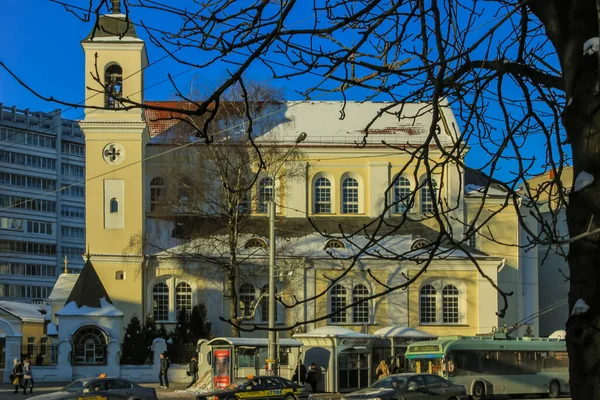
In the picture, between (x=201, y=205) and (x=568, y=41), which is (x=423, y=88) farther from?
(x=201, y=205)

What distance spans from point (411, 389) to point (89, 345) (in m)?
21.6

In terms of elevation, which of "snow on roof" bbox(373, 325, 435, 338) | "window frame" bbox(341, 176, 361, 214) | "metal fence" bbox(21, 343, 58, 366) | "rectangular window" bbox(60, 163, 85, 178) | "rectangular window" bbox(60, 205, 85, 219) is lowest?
"metal fence" bbox(21, 343, 58, 366)

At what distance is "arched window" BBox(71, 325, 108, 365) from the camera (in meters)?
45.7

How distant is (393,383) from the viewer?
29203mm

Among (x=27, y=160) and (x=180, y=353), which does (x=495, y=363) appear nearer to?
(x=180, y=353)

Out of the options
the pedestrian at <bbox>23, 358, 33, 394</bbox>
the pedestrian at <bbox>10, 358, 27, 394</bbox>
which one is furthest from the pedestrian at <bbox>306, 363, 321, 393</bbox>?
the pedestrian at <bbox>10, 358, 27, 394</bbox>

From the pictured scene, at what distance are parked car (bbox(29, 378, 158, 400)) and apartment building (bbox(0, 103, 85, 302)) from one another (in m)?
81.1

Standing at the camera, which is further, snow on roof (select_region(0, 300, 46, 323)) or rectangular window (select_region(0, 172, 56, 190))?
rectangular window (select_region(0, 172, 56, 190))

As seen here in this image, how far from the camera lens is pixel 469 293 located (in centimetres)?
5419

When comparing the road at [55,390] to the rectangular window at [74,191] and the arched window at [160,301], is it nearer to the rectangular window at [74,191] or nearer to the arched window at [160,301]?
the arched window at [160,301]

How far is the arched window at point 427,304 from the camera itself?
178 ft


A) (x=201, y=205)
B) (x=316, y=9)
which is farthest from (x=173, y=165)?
(x=316, y=9)

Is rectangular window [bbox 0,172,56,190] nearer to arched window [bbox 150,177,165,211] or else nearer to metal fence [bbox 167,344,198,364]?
arched window [bbox 150,177,165,211]

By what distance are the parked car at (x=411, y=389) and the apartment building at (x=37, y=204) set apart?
83011 mm
